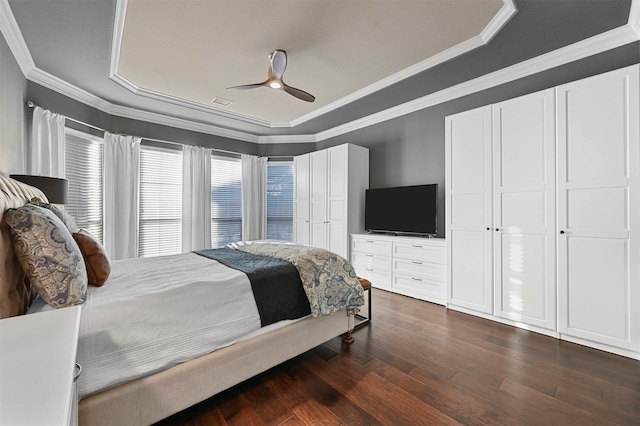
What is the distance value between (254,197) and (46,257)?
13.8 feet

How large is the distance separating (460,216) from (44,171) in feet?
15.0

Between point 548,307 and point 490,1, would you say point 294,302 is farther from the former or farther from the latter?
point 490,1

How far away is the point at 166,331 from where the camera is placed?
1424 millimetres

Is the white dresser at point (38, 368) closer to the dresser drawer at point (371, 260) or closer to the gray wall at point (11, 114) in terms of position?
the gray wall at point (11, 114)

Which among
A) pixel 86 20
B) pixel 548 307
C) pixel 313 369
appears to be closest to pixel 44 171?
pixel 86 20

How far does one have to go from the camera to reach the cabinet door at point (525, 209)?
8.32ft

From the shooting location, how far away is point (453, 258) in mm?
3209

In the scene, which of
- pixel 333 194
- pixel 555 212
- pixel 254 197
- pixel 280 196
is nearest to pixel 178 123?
pixel 254 197

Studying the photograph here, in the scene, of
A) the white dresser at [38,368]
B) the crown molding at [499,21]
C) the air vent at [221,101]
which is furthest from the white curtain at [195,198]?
the crown molding at [499,21]

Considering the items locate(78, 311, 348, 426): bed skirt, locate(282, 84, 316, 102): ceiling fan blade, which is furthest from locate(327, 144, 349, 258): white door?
locate(78, 311, 348, 426): bed skirt

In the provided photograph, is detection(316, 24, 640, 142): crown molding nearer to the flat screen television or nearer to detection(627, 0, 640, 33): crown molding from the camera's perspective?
detection(627, 0, 640, 33): crown molding

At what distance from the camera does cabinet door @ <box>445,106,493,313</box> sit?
116 inches

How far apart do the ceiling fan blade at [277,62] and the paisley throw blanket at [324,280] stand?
1.76m

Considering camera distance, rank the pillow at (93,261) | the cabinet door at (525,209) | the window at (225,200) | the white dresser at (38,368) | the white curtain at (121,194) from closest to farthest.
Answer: the white dresser at (38,368), the pillow at (93,261), the cabinet door at (525,209), the white curtain at (121,194), the window at (225,200)
